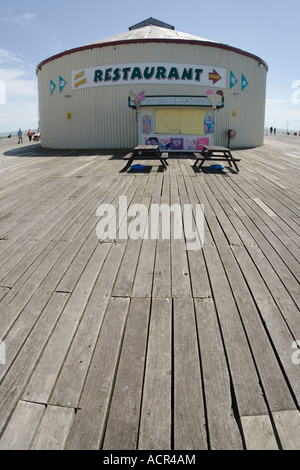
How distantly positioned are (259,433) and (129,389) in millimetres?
935

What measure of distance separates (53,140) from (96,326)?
20573 millimetres

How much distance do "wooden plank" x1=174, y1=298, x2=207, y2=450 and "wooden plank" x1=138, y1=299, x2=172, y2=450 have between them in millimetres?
61

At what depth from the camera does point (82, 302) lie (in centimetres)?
349

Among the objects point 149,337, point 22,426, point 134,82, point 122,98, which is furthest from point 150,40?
point 22,426

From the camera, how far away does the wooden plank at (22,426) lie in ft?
6.69

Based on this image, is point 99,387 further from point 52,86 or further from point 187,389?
point 52,86

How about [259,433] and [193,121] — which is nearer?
[259,433]

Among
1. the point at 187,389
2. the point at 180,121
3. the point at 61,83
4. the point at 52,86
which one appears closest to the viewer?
the point at 187,389

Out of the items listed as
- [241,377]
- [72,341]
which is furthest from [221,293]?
Result: [72,341]

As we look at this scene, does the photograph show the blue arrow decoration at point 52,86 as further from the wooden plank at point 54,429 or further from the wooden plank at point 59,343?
the wooden plank at point 54,429

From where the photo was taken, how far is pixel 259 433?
2.09m

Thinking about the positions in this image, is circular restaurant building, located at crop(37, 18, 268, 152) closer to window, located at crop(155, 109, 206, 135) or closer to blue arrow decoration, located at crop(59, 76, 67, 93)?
blue arrow decoration, located at crop(59, 76, 67, 93)

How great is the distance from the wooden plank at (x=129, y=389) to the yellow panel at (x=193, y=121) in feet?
42.8

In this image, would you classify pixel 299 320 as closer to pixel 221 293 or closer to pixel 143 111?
pixel 221 293
